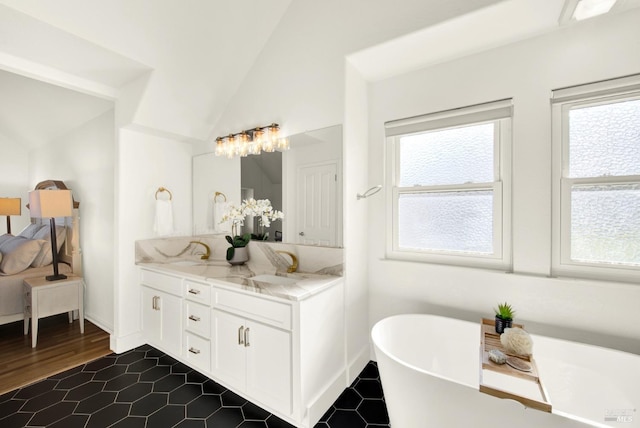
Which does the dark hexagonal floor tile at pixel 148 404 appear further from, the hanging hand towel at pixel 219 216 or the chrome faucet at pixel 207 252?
the hanging hand towel at pixel 219 216

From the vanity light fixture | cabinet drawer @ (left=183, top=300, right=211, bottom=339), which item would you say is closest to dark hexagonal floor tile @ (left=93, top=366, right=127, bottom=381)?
cabinet drawer @ (left=183, top=300, right=211, bottom=339)

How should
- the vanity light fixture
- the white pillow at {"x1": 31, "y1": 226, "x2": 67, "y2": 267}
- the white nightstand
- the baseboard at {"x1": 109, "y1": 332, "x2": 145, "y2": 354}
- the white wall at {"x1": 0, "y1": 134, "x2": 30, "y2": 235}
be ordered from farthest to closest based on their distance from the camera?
the white wall at {"x1": 0, "y1": 134, "x2": 30, "y2": 235}, the white pillow at {"x1": 31, "y1": 226, "x2": 67, "y2": 267}, the white nightstand, the baseboard at {"x1": 109, "y1": 332, "x2": 145, "y2": 354}, the vanity light fixture

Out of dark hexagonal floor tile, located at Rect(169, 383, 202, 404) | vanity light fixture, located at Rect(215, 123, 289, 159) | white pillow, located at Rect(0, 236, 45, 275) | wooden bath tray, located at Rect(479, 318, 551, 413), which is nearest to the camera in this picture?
wooden bath tray, located at Rect(479, 318, 551, 413)

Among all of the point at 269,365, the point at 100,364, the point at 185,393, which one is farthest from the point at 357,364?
the point at 100,364

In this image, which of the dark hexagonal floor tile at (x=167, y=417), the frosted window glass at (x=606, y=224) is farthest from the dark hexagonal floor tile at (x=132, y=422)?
the frosted window glass at (x=606, y=224)

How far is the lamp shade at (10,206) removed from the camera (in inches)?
155

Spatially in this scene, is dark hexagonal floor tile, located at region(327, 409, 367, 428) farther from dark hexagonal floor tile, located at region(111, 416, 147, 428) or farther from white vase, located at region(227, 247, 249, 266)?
white vase, located at region(227, 247, 249, 266)

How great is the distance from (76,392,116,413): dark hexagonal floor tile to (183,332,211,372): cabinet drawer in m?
0.51

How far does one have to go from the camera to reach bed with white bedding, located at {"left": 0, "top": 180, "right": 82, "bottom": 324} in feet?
9.47

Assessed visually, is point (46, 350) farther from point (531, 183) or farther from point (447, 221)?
point (531, 183)

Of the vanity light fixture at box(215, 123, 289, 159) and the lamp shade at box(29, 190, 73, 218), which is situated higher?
the vanity light fixture at box(215, 123, 289, 159)

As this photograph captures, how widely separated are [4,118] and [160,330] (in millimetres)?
3941

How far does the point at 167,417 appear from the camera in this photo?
176cm

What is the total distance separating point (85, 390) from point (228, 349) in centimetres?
115
